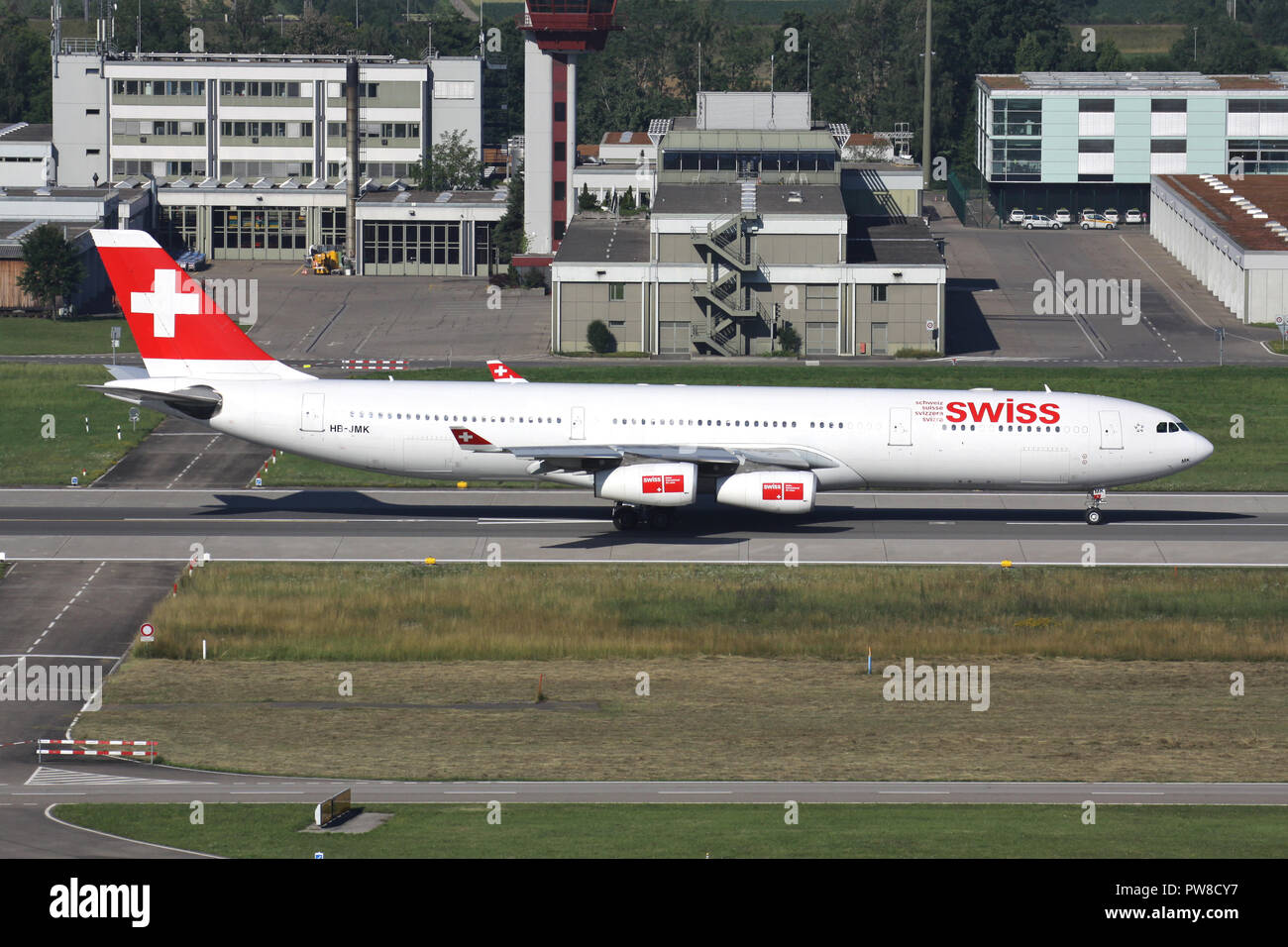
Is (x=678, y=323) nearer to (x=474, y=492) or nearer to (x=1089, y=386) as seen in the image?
(x=1089, y=386)

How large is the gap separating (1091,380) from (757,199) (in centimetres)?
2819

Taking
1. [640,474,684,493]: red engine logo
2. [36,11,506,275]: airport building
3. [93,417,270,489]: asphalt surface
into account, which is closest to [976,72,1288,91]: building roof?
[36,11,506,275]: airport building

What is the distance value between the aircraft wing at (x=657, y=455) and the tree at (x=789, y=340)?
45.9 meters

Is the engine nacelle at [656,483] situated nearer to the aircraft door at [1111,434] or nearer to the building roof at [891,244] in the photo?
the aircraft door at [1111,434]

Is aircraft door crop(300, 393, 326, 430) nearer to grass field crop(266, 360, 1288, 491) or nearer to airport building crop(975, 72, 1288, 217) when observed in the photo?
grass field crop(266, 360, 1288, 491)

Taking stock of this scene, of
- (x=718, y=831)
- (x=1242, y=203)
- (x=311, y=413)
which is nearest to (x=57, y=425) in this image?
(x=311, y=413)

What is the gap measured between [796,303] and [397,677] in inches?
2551

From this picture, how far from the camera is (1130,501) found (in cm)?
6944

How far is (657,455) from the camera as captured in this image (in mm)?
60250

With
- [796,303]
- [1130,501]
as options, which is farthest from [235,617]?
[796,303]

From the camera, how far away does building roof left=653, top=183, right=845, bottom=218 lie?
109 m

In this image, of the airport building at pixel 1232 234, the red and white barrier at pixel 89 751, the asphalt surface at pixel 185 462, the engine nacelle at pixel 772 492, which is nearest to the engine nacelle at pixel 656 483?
the engine nacelle at pixel 772 492

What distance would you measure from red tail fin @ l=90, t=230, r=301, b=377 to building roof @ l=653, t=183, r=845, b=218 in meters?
48.7

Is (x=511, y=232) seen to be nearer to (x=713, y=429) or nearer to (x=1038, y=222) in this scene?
(x=1038, y=222)
